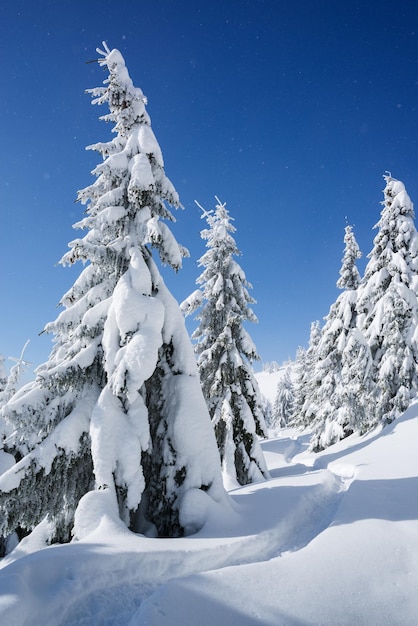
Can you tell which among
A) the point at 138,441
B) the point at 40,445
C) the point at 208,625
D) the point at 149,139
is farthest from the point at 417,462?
the point at 149,139

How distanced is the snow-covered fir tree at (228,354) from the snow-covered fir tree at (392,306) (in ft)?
25.0

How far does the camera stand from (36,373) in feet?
23.5

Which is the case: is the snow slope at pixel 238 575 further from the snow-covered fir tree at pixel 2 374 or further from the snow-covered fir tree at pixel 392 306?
the snow-covered fir tree at pixel 2 374

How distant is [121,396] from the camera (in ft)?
22.8

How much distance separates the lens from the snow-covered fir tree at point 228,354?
50.5 feet

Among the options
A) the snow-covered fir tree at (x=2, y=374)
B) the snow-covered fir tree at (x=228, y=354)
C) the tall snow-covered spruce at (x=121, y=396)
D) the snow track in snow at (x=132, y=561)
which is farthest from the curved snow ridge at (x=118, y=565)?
the snow-covered fir tree at (x=2, y=374)

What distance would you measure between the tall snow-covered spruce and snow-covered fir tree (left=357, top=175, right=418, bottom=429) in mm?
15087

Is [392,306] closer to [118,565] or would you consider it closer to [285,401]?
[118,565]

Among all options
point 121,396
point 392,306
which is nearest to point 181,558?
point 121,396

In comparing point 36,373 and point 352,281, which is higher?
point 352,281

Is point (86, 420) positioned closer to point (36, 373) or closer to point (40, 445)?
point (40, 445)

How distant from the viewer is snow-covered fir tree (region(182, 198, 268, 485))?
15391 millimetres

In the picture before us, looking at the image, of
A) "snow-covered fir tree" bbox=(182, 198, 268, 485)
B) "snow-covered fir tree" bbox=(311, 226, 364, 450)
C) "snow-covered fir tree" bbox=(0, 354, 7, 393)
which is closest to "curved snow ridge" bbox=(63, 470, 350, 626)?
"snow-covered fir tree" bbox=(182, 198, 268, 485)

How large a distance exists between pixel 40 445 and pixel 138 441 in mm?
1960
